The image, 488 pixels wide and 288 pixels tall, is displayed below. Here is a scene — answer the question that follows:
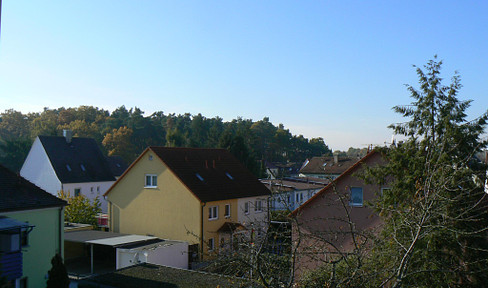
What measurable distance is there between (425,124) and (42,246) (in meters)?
15.5

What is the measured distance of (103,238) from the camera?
24.4 meters

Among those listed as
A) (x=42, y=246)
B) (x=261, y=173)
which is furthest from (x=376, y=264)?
(x=261, y=173)

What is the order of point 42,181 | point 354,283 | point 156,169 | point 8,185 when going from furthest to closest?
point 42,181, point 156,169, point 8,185, point 354,283


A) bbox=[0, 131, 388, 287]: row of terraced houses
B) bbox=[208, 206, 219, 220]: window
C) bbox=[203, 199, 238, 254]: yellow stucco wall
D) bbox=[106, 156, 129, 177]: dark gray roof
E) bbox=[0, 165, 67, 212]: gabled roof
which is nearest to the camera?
bbox=[0, 131, 388, 287]: row of terraced houses

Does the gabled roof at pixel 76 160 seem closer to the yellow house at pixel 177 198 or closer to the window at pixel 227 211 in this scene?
the yellow house at pixel 177 198

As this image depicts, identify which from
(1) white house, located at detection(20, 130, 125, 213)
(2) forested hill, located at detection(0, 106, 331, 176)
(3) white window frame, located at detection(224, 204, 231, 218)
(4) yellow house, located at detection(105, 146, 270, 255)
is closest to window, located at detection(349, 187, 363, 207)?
(4) yellow house, located at detection(105, 146, 270, 255)

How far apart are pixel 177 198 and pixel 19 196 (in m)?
10.2

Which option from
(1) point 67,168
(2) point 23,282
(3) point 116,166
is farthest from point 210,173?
(3) point 116,166

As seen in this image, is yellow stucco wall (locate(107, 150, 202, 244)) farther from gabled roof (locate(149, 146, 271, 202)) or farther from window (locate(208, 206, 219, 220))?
window (locate(208, 206, 219, 220))

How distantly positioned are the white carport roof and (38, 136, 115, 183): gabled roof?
15.6m

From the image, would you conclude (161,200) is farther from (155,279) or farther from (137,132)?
(137,132)

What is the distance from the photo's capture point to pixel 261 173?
197ft

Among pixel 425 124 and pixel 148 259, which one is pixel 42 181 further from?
pixel 425 124

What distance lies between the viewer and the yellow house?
26359 mm
